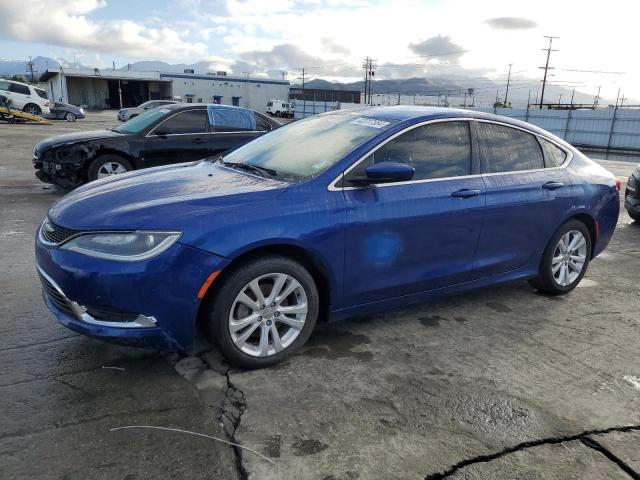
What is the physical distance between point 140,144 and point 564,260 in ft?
20.6

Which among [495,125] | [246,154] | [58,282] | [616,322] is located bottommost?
[616,322]

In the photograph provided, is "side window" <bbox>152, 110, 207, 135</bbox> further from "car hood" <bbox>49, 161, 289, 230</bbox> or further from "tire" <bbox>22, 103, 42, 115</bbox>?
"tire" <bbox>22, 103, 42, 115</bbox>

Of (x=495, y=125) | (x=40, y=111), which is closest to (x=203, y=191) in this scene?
(x=495, y=125)

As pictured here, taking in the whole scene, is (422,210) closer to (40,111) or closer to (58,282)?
(58,282)

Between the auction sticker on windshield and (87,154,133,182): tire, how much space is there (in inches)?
204

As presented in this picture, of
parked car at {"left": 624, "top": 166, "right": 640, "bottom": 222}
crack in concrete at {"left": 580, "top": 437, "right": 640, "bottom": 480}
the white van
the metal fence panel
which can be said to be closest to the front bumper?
crack in concrete at {"left": 580, "top": 437, "right": 640, "bottom": 480}

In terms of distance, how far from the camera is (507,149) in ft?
13.8

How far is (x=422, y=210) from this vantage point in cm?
357

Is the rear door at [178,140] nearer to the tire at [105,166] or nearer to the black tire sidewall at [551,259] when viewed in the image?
the tire at [105,166]

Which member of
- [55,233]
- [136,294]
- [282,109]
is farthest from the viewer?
[282,109]

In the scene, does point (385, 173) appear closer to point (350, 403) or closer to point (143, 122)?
point (350, 403)

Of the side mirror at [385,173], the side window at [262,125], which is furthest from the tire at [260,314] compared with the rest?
the side window at [262,125]

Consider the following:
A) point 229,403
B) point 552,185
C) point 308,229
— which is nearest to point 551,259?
point 552,185

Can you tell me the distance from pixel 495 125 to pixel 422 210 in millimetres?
1162
